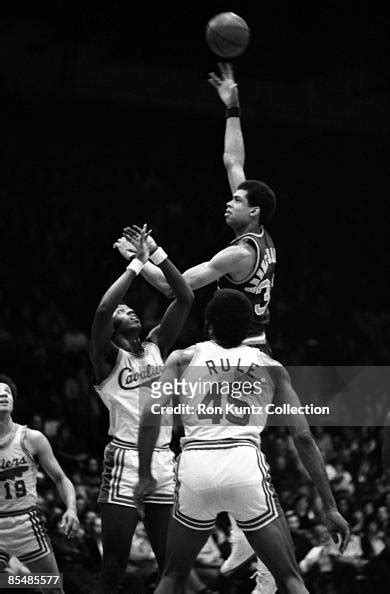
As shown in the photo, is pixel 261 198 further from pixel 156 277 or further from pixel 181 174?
pixel 181 174

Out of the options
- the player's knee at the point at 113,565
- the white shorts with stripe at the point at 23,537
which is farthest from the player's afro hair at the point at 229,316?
the white shorts with stripe at the point at 23,537

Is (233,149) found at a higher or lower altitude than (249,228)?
higher

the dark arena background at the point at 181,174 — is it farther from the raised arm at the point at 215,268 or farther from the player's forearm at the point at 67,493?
the raised arm at the point at 215,268

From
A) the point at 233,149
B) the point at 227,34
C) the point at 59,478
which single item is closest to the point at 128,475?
the point at 59,478

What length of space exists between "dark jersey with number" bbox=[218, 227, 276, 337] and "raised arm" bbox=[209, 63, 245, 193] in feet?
2.36

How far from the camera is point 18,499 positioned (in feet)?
25.8

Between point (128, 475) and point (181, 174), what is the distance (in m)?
15.5

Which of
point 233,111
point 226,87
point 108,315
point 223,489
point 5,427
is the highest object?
point 226,87

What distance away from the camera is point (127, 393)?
749cm

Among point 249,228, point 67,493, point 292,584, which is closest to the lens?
point 292,584

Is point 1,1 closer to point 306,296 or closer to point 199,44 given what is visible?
point 199,44

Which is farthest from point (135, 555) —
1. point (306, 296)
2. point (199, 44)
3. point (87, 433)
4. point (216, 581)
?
point (199, 44)

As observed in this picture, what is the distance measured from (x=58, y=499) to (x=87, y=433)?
2.76 m

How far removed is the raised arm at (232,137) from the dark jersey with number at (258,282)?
72 centimetres
